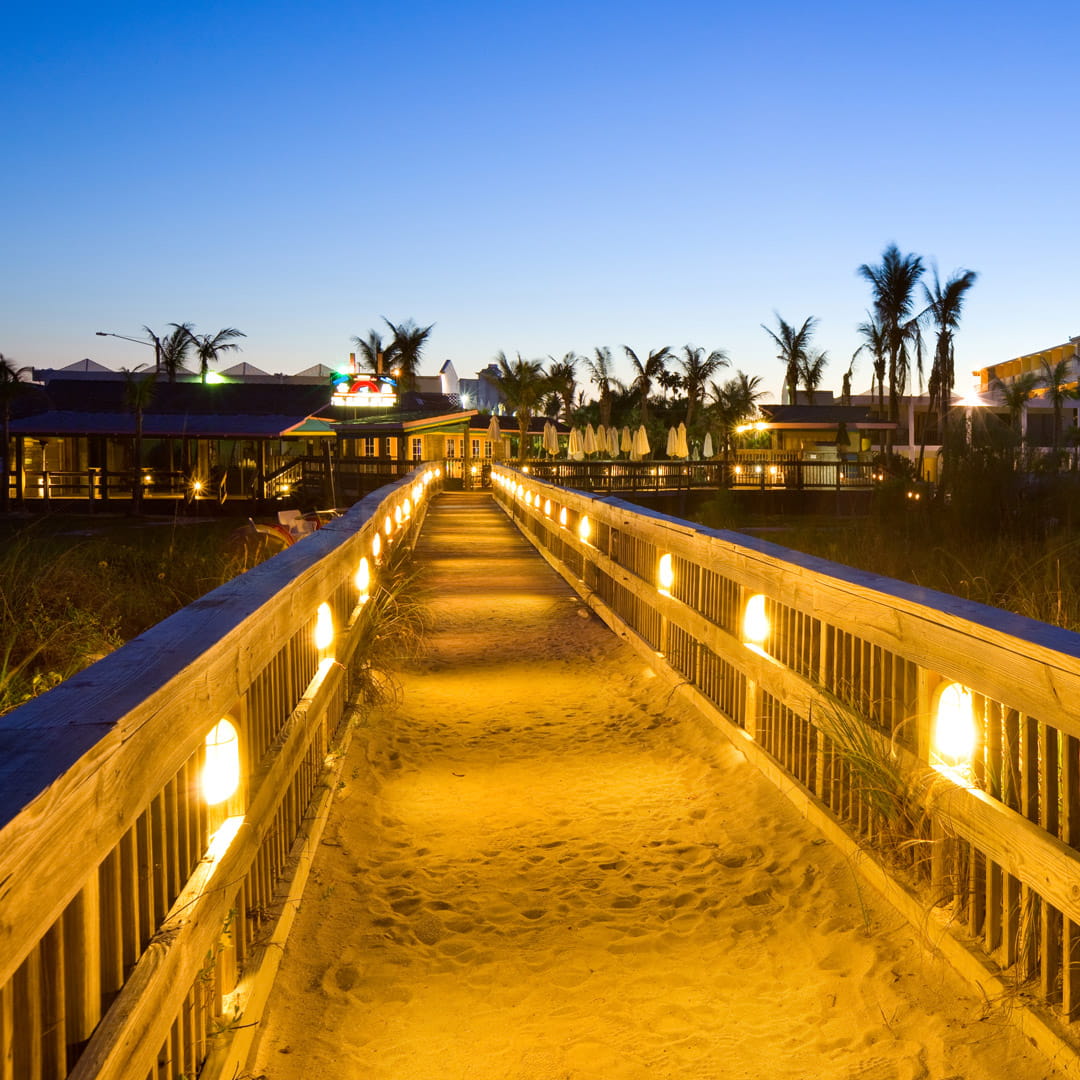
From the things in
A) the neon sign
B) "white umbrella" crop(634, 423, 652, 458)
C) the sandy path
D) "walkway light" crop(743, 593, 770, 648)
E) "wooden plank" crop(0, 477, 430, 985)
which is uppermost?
the neon sign

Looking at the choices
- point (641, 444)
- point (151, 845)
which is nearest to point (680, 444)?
point (641, 444)

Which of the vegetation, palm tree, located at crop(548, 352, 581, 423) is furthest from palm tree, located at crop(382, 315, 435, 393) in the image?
the vegetation

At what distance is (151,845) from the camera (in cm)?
251

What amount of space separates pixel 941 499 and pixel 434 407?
43.1 meters

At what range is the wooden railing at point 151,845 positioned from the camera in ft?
5.75

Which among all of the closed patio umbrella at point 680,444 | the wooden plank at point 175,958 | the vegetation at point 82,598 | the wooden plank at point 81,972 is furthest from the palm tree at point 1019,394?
the wooden plank at point 81,972

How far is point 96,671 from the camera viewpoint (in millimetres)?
2453

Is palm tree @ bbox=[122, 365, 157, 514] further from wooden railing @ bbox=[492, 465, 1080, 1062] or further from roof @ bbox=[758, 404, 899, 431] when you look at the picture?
roof @ bbox=[758, 404, 899, 431]

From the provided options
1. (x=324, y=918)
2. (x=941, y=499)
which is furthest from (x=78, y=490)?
(x=324, y=918)

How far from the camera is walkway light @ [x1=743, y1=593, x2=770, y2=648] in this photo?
5.77 m

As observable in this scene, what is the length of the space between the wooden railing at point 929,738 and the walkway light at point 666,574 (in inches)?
50.7

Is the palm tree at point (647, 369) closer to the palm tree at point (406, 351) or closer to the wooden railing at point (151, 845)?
the palm tree at point (406, 351)

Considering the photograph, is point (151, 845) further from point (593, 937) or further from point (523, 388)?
point (523, 388)

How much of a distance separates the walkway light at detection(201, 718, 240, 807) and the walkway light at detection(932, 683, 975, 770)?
2.30 m
